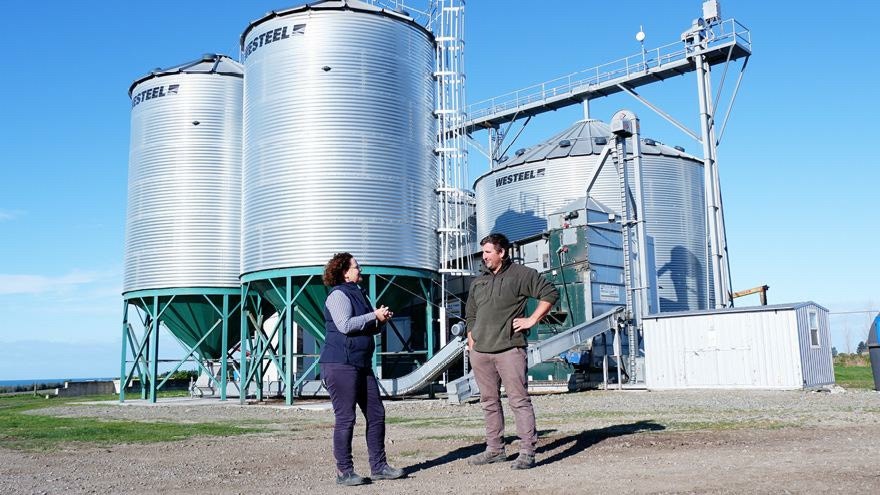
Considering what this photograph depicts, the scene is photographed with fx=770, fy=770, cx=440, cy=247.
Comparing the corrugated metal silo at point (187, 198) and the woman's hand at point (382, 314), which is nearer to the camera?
the woman's hand at point (382, 314)

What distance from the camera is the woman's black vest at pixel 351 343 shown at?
23.1ft

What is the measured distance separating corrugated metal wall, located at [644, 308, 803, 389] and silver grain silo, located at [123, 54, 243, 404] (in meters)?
14.7

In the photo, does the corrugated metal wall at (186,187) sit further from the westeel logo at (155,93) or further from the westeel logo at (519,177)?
the westeel logo at (519,177)

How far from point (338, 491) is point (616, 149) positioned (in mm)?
22772

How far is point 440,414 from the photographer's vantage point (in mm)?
16281

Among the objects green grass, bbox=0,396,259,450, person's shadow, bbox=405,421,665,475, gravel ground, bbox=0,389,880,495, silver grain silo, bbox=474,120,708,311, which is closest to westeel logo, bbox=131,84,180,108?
silver grain silo, bbox=474,120,708,311

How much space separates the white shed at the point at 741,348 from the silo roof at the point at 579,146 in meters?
12.2

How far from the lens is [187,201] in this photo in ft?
90.8

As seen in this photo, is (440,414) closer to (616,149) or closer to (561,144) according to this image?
(616,149)

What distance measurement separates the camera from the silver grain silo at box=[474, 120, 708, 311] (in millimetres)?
32750

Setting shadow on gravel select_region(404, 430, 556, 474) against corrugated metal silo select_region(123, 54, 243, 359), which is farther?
corrugated metal silo select_region(123, 54, 243, 359)

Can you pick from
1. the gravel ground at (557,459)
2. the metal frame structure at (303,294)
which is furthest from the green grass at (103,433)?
the metal frame structure at (303,294)

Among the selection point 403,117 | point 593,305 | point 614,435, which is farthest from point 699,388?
point 614,435

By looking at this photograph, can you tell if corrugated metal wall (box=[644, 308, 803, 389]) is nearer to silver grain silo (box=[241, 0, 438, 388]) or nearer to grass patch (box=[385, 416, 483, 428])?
silver grain silo (box=[241, 0, 438, 388])
